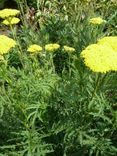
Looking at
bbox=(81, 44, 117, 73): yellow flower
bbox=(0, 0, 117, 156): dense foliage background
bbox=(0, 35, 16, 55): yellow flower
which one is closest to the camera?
bbox=(81, 44, 117, 73): yellow flower

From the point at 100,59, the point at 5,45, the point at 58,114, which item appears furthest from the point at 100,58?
the point at 58,114

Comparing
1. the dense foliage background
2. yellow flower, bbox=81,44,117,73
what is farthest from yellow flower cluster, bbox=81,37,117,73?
the dense foliage background

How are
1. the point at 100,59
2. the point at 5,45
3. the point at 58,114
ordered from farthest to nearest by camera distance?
the point at 58,114, the point at 5,45, the point at 100,59

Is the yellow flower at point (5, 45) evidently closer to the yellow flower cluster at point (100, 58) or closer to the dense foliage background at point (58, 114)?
the dense foliage background at point (58, 114)

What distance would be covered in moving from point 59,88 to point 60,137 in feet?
1.22

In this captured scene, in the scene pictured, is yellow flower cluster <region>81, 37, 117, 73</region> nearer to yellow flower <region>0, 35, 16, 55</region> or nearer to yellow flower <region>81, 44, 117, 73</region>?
yellow flower <region>81, 44, 117, 73</region>

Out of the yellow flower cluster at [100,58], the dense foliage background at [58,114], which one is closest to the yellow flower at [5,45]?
the dense foliage background at [58,114]

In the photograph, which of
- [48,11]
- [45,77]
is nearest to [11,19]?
[45,77]

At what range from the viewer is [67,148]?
3.17m

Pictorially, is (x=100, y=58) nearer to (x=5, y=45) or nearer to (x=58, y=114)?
(x=5, y=45)

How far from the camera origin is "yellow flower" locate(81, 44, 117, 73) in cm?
246

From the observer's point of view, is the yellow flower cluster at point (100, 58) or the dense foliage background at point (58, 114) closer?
the yellow flower cluster at point (100, 58)

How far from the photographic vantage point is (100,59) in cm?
252

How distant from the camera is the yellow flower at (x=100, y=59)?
8.07 ft
